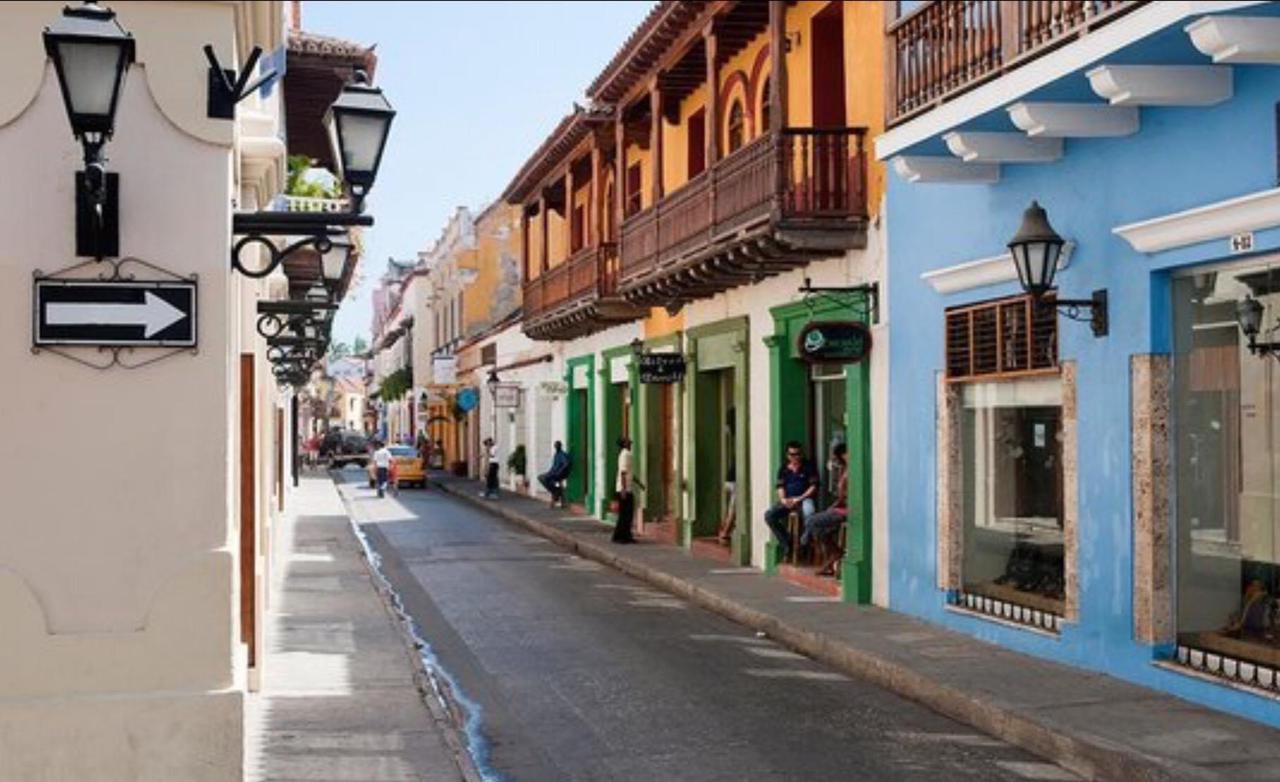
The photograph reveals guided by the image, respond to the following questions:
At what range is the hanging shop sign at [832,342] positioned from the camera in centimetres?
1411

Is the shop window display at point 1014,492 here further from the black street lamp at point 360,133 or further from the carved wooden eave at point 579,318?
the carved wooden eave at point 579,318

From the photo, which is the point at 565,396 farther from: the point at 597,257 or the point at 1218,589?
the point at 1218,589

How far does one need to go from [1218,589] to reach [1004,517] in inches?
113

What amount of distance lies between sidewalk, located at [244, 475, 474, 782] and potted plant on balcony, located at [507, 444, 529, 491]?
1952 centimetres

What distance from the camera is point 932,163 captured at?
11602mm

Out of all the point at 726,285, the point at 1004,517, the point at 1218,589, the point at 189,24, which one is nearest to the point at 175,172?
the point at 189,24

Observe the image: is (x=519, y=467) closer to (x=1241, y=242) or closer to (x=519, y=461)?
(x=519, y=461)

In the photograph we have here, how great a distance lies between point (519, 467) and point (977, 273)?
84.2ft

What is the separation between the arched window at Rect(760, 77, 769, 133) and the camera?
17062mm

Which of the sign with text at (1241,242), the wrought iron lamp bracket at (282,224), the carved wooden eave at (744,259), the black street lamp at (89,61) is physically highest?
the carved wooden eave at (744,259)

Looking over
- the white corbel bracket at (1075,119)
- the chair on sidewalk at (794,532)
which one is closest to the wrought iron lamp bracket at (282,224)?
the white corbel bracket at (1075,119)

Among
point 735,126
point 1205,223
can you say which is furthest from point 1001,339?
point 735,126

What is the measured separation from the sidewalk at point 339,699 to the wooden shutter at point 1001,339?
4.97 meters

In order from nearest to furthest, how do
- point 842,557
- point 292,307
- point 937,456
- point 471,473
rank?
point 292,307 < point 937,456 < point 842,557 < point 471,473
